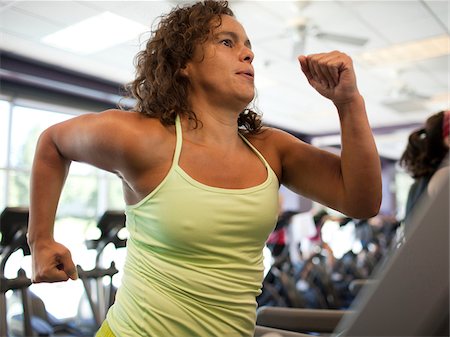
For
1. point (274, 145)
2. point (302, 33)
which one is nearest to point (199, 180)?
point (274, 145)

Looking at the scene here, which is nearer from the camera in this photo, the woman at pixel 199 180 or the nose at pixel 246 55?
the woman at pixel 199 180

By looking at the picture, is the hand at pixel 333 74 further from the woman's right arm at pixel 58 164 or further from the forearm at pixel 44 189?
the forearm at pixel 44 189

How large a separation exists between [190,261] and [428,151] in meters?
1.49

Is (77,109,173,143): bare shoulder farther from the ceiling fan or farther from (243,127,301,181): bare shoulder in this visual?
the ceiling fan

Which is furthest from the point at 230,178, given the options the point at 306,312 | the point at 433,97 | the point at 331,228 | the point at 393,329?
the point at 433,97

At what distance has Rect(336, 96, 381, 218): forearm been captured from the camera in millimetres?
901

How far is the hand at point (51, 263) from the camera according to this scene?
0.88 metres

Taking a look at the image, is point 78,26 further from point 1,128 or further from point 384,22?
point 384,22

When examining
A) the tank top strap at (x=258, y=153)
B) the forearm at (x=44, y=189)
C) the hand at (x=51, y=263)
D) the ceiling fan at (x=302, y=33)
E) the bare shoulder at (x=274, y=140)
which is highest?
the ceiling fan at (x=302, y=33)

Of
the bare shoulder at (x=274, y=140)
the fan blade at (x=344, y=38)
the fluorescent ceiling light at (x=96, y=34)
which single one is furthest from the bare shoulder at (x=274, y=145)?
the fluorescent ceiling light at (x=96, y=34)

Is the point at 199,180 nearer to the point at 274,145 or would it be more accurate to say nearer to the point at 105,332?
the point at 274,145

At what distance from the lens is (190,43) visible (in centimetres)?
105

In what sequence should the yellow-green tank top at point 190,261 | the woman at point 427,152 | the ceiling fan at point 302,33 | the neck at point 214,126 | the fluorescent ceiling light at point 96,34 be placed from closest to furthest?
the yellow-green tank top at point 190,261 → the neck at point 214,126 → the woman at point 427,152 → the ceiling fan at point 302,33 → the fluorescent ceiling light at point 96,34

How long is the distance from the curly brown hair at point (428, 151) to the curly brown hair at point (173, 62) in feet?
3.61
